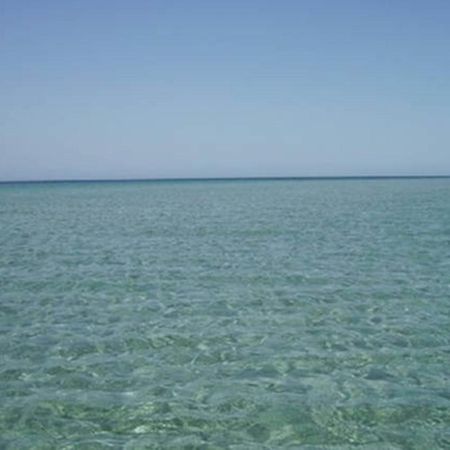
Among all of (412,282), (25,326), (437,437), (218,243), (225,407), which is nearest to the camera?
(437,437)

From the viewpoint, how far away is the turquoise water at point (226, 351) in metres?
8.34

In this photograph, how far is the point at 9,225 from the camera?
136ft

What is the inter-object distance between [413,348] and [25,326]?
29.3 feet

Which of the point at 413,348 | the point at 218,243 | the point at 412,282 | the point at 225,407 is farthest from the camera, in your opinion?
the point at 218,243

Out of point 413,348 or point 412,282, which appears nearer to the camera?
point 413,348

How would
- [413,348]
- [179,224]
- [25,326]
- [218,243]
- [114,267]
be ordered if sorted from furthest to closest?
[179,224] → [218,243] → [114,267] → [25,326] → [413,348]

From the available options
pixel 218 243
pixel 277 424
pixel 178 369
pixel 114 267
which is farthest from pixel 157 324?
pixel 218 243

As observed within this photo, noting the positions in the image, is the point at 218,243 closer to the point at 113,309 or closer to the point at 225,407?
the point at 113,309

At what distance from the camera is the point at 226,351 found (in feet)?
38.4

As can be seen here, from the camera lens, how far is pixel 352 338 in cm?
1246

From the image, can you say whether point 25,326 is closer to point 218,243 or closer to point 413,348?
point 413,348

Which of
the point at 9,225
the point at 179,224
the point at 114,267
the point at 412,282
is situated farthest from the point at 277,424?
the point at 9,225

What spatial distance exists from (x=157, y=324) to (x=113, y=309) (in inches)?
81.8

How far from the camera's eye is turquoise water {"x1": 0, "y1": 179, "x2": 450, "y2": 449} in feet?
27.3
